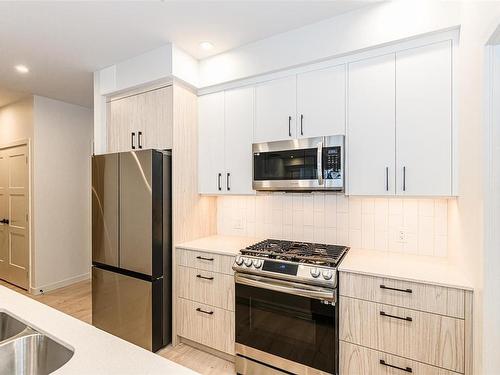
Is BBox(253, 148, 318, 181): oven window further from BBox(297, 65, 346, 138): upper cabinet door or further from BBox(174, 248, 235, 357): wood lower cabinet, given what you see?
BBox(174, 248, 235, 357): wood lower cabinet

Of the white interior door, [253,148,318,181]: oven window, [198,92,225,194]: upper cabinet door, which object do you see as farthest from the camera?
the white interior door

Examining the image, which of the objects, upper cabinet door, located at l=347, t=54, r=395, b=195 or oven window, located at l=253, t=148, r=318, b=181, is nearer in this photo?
upper cabinet door, located at l=347, t=54, r=395, b=195

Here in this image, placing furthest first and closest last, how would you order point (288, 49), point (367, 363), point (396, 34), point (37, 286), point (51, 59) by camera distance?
point (37, 286) < point (51, 59) < point (288, 49) < point (396, 34) < point (367, 363)

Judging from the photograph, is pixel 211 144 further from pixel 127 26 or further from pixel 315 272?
pixel 315 272

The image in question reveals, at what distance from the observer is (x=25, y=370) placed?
1.06 m

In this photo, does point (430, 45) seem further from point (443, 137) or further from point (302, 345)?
point (302, 345)

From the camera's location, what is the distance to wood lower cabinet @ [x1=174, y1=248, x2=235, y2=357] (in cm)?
228

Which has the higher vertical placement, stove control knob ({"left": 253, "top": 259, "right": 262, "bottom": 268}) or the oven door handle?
stove control knob ({"left": 253, "top": 259, "right": 262, "bottom": 268})

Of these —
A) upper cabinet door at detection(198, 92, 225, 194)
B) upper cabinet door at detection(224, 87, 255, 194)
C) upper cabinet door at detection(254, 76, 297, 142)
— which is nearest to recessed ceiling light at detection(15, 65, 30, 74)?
upper cabinet door at detection(198, 92, 225, 194)

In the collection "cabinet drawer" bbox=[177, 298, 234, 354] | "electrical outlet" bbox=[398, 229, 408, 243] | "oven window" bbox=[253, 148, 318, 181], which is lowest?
"cabinet drawer" bbox=[177, 298, 234, 354]

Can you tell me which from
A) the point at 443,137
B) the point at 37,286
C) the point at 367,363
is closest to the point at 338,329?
the point at 367,363

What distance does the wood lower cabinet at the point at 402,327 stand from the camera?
60.2 inches

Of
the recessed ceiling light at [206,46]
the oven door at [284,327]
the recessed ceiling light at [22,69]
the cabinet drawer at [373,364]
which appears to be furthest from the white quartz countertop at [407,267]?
the recessed ceiling light at [22,69]

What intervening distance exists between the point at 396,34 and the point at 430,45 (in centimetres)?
23
